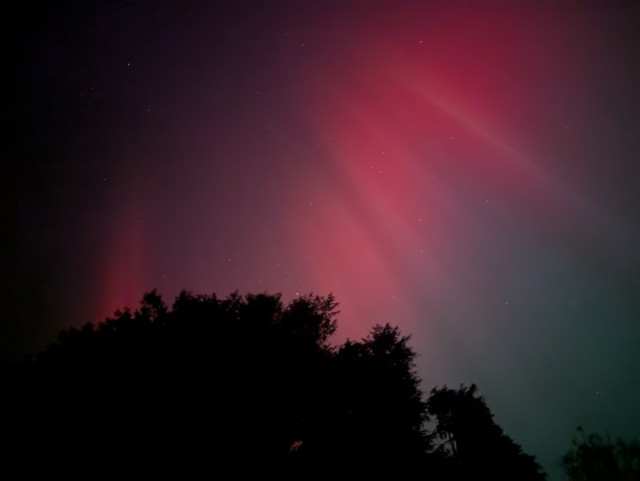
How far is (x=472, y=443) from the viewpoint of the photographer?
2083 centimetres

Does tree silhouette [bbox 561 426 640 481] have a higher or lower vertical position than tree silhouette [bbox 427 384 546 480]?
lower

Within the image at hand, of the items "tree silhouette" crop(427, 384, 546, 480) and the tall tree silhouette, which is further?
"tree silhouette" crop(427, 384, 546, 480)

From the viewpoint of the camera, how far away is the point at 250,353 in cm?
1506

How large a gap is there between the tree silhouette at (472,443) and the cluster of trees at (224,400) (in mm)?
149

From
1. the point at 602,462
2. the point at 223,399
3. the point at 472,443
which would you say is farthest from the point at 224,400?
the point at 602,462

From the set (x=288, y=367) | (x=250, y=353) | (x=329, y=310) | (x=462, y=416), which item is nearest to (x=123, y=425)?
(x=250, y=353)

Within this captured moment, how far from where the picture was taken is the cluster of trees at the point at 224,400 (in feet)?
40.7

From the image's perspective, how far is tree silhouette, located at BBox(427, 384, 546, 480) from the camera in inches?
741

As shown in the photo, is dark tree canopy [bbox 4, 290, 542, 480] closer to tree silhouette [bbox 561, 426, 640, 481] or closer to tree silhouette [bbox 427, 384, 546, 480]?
tree silhouette [bbox 427, 384, 546, 480]

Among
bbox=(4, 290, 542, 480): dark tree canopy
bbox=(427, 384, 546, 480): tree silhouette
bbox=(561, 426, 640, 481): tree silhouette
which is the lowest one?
bbox=(561, 426, 640, 481): tree silhouette

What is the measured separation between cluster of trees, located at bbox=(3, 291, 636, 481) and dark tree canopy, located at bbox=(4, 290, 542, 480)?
47mm

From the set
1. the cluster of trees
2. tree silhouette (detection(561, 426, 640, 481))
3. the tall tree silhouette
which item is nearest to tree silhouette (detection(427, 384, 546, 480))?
the cluster of trees

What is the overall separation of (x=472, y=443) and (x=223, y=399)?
16624 mm

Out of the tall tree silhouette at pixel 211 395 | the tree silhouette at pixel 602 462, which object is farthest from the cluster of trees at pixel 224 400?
the tree silhouette at pixel 602 462
